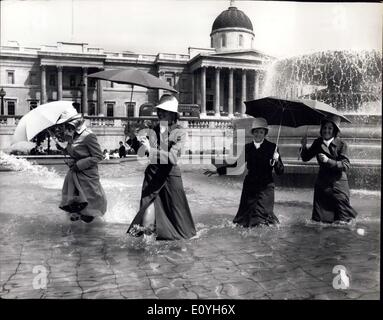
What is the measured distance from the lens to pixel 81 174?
22.9 ft

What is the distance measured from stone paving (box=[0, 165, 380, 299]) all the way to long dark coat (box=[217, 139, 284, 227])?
0.21m

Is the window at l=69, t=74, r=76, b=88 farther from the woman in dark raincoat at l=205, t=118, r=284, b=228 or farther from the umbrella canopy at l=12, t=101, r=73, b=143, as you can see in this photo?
the woman in dark raincoat at l=205, t=118, r=284, b=228

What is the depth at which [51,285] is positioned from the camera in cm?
449

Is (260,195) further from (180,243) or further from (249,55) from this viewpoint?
(249,55)

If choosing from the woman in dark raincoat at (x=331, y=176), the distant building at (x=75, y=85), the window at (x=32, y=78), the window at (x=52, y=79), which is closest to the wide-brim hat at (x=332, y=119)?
the woman in dark raincoat at (x=331, y=176)

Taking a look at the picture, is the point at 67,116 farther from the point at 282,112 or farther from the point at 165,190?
the point at 282,112

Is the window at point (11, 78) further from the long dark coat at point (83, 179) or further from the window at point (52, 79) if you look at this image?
the long dark coat at point (83, 179)

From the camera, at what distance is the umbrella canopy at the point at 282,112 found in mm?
6598

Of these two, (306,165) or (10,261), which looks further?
(306,165)

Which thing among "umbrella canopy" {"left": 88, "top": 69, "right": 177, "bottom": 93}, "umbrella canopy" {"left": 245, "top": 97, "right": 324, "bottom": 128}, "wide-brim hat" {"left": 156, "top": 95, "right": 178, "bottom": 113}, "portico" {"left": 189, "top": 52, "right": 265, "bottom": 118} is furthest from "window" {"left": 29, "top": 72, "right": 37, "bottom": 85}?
"wide-brim hat" {"left": 156, "top": 95, "right": 178, "bottom": 113}

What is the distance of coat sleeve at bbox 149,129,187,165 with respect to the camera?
224 inches
